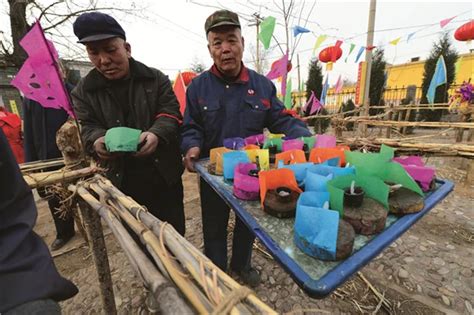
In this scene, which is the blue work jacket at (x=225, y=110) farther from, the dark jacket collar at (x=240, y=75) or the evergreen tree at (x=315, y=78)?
the evergreen tree at (x=315, y=78)

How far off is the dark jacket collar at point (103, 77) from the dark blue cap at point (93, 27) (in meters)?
0.24

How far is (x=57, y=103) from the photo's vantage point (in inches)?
62.6

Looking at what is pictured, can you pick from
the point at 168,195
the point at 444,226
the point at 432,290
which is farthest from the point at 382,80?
the point at 168,195

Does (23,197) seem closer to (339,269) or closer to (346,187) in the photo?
(339,269)

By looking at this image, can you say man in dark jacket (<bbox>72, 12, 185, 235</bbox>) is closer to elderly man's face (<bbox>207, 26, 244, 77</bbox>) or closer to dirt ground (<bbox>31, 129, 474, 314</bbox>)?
elderly man's face (<bbox>207, 26, 244, 77</bbox>)

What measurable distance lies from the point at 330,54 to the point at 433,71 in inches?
297

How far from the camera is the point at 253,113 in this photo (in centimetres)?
177

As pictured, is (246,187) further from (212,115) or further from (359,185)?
(212,115)

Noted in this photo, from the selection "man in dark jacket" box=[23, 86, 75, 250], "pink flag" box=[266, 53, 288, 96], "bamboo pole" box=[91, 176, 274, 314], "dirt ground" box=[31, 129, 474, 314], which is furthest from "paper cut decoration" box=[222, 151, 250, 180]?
"pink flag" box=[266, 53, 288, 96]

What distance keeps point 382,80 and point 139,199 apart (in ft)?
45.1

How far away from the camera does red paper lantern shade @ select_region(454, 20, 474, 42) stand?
582cm

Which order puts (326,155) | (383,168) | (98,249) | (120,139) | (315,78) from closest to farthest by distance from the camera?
(383,168), (326,155), (120,139), (98,249), (315,78)

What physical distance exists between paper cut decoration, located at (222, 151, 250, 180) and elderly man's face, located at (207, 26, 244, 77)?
2.63 ft

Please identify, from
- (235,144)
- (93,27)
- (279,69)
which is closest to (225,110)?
(235,144)
